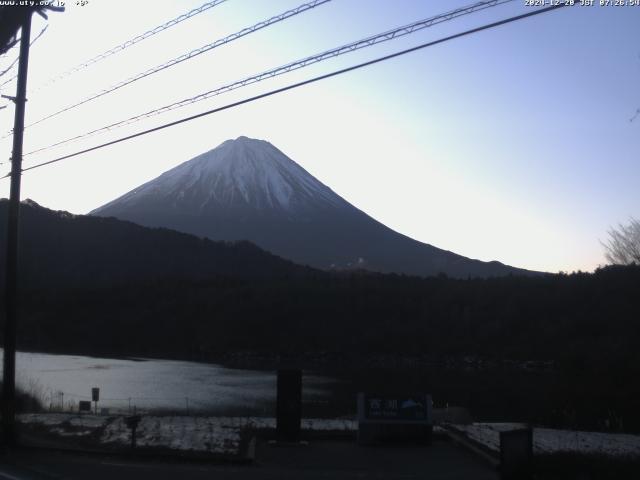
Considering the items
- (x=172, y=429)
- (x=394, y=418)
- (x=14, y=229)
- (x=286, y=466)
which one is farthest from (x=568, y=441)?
(x=14, y=229)

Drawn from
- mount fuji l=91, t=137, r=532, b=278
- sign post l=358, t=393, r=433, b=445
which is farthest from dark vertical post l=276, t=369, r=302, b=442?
mount fuji l=91, t=137, r=532, b=278

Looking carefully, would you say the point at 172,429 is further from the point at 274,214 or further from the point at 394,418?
the point at 274,214

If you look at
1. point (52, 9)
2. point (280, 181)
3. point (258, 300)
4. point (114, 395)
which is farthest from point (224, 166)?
point (52, 9)

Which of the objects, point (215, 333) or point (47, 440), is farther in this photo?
point (215, 333)

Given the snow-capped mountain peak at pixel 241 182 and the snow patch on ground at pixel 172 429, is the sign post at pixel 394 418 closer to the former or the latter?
the snow patch on ground at pixel 172 429

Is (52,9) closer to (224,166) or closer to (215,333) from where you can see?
(215,333)

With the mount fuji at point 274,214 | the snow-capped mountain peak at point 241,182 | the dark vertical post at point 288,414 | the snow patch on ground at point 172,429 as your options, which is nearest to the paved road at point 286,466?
the dark vertical post at point 288,414
